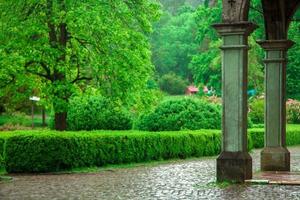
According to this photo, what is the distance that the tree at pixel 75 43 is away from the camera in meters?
20.1

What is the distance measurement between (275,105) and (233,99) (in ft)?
11.5

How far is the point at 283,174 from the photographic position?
16.2 metres

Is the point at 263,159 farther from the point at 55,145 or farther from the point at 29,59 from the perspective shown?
the point at 29,59

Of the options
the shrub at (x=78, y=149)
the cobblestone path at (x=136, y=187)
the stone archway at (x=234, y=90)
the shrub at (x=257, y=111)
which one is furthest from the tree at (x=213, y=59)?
the stone archway at (x=234, y=90)

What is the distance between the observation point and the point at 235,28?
1424 cm

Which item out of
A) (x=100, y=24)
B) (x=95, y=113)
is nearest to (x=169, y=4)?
(x=95, y=113)

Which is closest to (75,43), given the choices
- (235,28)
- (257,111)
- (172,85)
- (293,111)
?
(235,28)

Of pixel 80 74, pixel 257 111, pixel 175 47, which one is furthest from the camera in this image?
pixel 175 47

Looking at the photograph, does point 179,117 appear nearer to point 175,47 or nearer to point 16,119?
point 16,119

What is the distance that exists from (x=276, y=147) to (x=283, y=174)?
1.62 m

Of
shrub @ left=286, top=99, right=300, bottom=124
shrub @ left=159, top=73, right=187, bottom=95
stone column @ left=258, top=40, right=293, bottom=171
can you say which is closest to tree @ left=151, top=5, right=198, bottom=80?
shrub @ left=159, top=73, right=187, bottom=95

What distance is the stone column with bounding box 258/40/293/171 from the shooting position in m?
17.3

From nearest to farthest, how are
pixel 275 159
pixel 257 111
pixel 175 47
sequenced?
pixel 275 159 → pixel 257 111 → pixel 175 47

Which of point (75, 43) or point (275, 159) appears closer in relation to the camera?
point (275, 159)
